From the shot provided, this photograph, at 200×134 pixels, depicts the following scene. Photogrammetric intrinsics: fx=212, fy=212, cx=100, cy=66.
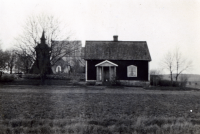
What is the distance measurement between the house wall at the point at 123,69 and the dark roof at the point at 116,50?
0.55 meters

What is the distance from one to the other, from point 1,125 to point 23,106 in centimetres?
353

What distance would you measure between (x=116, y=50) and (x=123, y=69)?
10.0ft

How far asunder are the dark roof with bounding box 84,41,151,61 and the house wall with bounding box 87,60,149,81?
55 cm

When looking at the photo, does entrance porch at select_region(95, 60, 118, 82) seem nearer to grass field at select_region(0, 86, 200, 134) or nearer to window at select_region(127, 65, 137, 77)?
window at select_region(127, 65, 137, 77)

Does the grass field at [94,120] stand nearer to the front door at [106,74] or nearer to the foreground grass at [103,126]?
the foreground grass at [103,126]

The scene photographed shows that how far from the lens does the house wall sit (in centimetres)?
2870

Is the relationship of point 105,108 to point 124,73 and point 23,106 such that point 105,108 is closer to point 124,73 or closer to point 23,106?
point 23,106

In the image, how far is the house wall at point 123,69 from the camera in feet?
94.2

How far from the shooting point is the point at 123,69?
28.8 metres

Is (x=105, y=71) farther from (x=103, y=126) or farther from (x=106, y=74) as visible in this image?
(x=103, y=126)

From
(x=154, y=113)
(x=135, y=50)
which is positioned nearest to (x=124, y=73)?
(x=135, y=50)

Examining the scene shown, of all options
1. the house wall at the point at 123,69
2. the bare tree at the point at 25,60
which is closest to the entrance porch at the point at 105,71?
the house wall at the point at 123,69

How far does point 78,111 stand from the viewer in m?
10.6

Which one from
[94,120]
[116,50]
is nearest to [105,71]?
[116,50]
